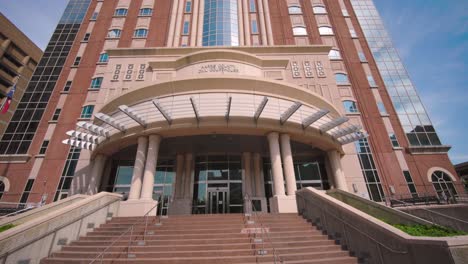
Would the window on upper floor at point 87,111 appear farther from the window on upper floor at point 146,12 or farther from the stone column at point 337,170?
the stone column at point 337,170

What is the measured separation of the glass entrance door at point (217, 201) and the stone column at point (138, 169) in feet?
22.0

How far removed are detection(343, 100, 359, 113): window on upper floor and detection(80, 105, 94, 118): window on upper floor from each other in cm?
3055

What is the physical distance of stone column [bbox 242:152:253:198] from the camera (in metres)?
19.1

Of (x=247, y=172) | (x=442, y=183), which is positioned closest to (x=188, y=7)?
(x=247, y=172)

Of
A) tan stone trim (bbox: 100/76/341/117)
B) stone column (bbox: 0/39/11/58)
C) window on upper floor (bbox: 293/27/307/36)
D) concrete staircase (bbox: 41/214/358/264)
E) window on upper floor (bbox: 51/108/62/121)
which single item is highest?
stone column (bbox: 0/39/11/58)

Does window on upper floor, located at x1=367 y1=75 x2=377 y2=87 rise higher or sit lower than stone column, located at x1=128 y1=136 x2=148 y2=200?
higher

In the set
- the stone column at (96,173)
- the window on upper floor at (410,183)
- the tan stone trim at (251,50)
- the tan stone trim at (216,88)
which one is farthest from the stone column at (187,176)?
the window on upper floor at (410,183)

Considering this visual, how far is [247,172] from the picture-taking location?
1955cm

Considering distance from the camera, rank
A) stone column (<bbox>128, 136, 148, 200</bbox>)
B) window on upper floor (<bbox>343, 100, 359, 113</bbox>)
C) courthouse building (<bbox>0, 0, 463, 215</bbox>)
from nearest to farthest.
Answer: stone column (<bbox>128, 136, 148, 200</bbox>) < courthouse building (<bbox>0, 0, 463, 215</bbox>) < window on upper floor (<bbox>343, 100, 359, 113</bbox>)

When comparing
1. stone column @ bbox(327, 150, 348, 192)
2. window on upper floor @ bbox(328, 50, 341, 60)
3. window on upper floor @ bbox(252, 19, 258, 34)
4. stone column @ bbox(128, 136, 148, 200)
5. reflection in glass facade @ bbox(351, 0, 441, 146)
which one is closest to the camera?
stone column @ bbox(128, 136, 148, 200)

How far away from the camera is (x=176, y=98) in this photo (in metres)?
15.6

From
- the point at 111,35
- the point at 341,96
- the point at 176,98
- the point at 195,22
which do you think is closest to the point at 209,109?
the point at 176,98

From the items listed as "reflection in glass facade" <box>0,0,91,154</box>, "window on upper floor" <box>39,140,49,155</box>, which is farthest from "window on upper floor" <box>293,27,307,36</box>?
"window on upper floor" <box>39,140,49,155</box>

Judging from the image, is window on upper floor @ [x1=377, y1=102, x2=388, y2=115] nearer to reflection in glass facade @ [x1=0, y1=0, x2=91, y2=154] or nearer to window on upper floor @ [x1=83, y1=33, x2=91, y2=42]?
reflection in glass facade @ [x1=0, y1=0, x2=91, y2=154]
